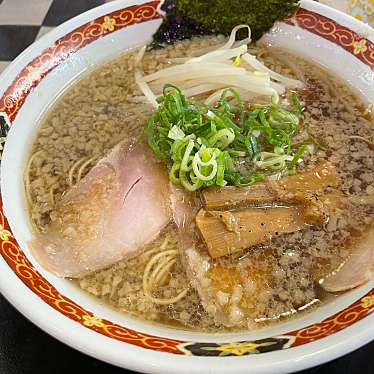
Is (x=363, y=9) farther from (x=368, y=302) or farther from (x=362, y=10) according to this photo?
(x=368, y=302)

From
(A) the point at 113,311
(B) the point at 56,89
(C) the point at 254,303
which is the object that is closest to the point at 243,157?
(C) the point at 254,303

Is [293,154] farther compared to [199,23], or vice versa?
[199,23]

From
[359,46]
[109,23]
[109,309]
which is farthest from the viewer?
[109,23]

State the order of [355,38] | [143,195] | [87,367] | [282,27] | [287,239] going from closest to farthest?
[87,367] → [287,239] → [143,195] → [355,38] → [282,27]

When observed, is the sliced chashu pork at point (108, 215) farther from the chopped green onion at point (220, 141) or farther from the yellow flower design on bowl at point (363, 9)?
the yellow flower design on bowl at point (363, 9)

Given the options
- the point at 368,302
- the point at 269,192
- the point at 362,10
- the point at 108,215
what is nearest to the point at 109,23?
the point at 108,215

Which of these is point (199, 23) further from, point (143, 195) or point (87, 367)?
point (87, 367)
